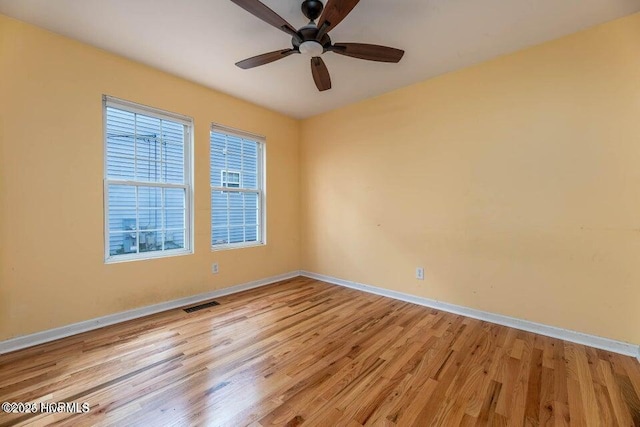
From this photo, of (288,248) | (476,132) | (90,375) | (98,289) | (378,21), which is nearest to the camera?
(90,375)

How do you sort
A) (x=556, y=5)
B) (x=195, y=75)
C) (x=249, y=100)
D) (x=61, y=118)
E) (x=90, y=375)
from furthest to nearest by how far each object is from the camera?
(x=249, y=100), (x=195, y=75), (x=61, y=118), (x=556, y=5), (x=90, y=375)

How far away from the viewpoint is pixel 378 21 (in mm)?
2127

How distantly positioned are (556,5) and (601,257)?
2.00 m

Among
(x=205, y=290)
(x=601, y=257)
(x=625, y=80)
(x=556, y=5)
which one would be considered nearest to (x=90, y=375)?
(x=205, y=290)

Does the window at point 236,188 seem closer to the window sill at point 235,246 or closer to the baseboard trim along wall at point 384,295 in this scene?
the window sill at point 235,246

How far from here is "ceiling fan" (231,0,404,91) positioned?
5.28ft

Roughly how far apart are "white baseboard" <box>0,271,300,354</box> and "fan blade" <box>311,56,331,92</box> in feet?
8.98

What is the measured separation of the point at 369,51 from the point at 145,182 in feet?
8.47

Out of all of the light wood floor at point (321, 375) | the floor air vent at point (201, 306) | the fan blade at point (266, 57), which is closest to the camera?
the light wood floor at point (321, 375)

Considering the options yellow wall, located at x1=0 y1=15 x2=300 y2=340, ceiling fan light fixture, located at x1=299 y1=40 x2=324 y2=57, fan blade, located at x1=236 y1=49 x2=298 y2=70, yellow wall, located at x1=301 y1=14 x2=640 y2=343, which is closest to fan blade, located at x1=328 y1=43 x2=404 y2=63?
ceiling fan light fixture, located at x1=299 y1=40 x2=324 y2=57

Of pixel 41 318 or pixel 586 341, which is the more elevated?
pixel 41 318

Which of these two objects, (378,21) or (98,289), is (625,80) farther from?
(98,289)

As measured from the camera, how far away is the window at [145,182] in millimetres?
2670

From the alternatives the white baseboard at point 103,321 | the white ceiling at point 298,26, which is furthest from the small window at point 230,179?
the white baseboard at point 103,321
